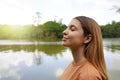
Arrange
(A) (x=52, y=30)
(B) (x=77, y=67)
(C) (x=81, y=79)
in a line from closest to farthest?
(C) (x=81, y=79) → (B) (x=77, y=67) → (A) (x=52, y=30)

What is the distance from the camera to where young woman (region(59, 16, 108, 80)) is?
5.03 feet

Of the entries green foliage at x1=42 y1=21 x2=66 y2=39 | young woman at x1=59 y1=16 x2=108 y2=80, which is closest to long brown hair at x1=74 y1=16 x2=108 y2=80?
young woman at x1=59 y1=16 x2=108 y2=80

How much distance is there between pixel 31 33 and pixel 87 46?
68512 mm

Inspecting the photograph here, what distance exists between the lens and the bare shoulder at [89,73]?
1.41 metres

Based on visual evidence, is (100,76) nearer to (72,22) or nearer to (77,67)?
(77,67)

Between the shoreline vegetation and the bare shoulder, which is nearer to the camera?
the bare shoulder

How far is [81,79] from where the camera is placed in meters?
1.42

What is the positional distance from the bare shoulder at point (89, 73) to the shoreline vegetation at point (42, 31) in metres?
62.3

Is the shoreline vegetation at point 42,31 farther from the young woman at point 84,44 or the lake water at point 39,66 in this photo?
the young woman at point 84,44

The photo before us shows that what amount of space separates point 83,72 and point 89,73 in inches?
1.5

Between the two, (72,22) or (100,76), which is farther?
(72,22)

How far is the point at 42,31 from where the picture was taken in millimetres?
69000

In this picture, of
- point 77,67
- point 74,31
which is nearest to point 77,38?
point 74,31

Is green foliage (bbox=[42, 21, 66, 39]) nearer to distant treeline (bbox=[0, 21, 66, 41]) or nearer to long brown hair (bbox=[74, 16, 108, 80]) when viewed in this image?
distant treeline (bbox=[0, 21, 66, 41])
